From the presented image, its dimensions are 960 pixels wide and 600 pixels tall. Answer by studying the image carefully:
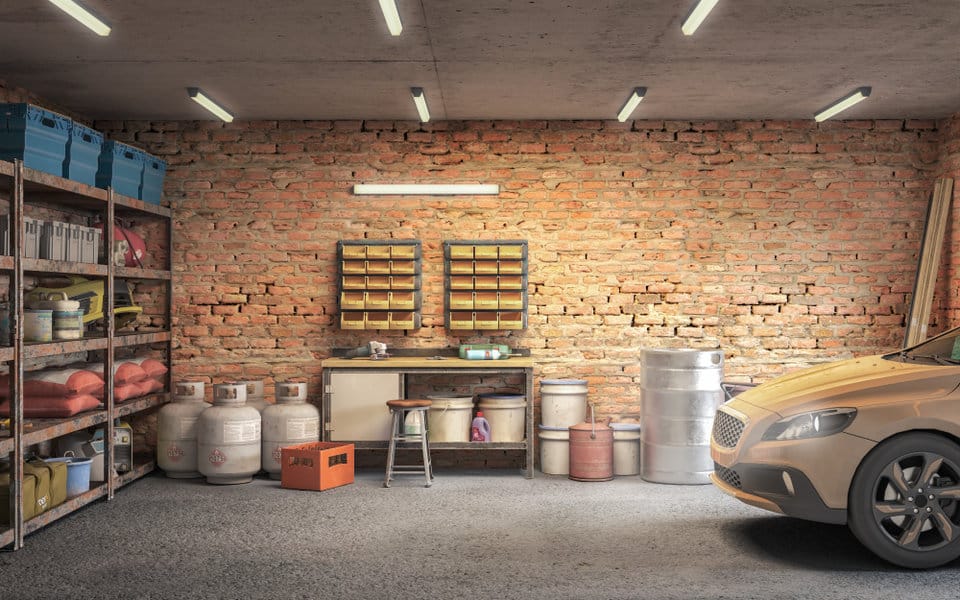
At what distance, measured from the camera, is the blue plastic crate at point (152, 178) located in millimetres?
7578

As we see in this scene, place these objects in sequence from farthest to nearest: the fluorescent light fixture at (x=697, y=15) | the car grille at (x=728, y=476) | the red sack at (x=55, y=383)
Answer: the red sack at (x=55, y=383) → the car grille at (x=728, y=476) → the fluorescent light fixture at (x=697, y=15)

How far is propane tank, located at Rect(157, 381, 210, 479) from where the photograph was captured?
7.47 m

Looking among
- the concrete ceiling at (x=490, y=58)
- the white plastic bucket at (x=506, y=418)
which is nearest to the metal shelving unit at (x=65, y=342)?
the concrete ceiling at (x=490, y=58)

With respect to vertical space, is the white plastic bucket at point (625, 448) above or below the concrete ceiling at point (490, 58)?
below

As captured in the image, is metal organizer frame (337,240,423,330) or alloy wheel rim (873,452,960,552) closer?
alloy wheel rim (873,452,960,552)

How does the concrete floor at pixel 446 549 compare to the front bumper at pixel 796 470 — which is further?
the front bumper at pixel 796 470

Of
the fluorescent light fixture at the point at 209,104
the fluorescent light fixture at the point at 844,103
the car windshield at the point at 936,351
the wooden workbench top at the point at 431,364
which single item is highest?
the fluorescent light fixture at the point at 844,103

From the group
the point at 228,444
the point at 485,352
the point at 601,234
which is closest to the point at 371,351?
the point at 485,352

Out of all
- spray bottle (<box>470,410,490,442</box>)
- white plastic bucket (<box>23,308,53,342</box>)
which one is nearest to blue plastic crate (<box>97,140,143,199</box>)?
white plastic bucket (<box>23,308,53,342</box>)

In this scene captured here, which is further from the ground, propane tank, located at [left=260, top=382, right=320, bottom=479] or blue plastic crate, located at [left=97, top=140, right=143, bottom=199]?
blue plastic crate, located at [left=97, top=140, right=143, bottom=199]

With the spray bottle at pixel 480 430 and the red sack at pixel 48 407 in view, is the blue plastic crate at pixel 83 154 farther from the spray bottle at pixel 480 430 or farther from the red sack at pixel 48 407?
the spray bottle at pixel 480 430

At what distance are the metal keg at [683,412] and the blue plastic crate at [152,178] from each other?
4.74 meters

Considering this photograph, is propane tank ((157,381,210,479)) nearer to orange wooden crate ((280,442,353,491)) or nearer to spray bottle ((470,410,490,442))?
orange wooden crate ((280,442,353,491))

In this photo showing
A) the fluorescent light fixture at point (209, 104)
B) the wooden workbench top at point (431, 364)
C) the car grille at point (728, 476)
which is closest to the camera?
the car grille at point (728, 476)
